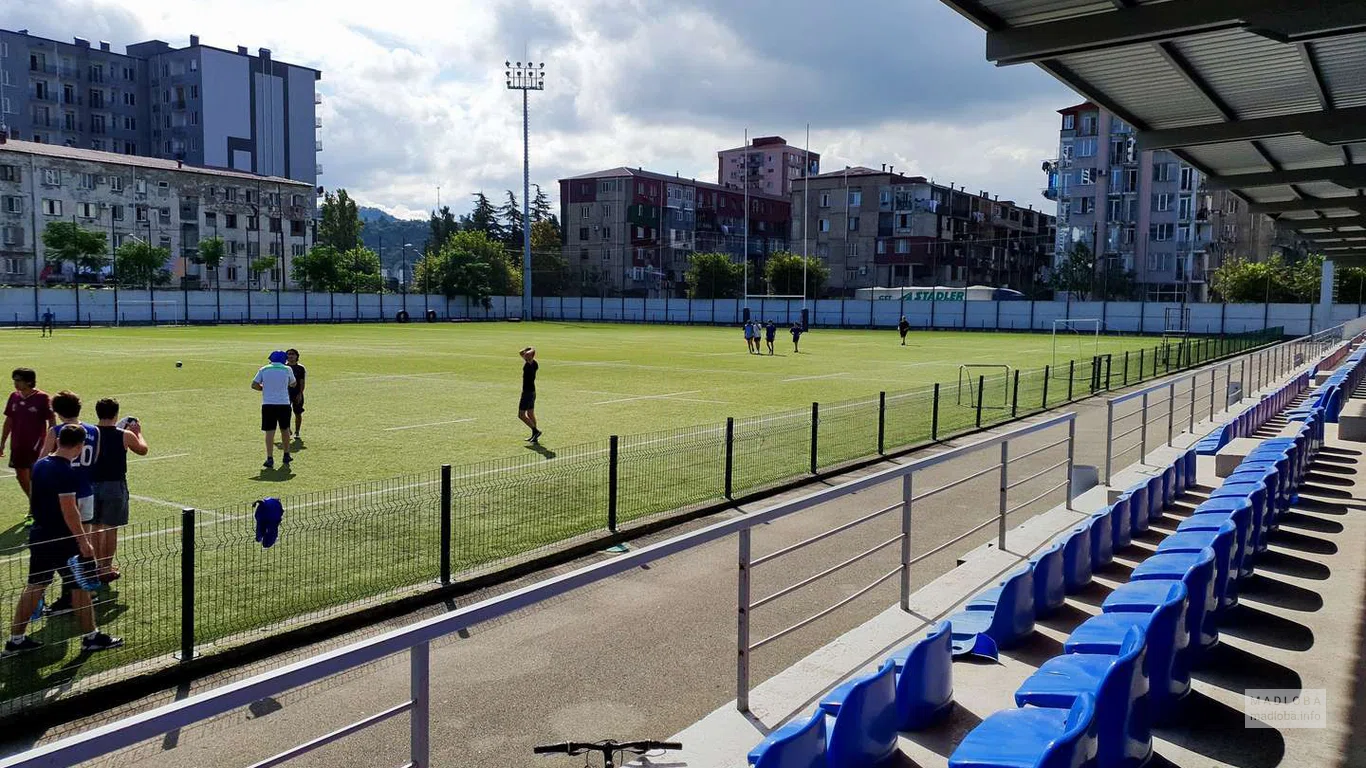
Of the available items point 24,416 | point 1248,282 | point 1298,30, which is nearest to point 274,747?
point 24,416

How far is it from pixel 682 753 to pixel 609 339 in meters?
55.4

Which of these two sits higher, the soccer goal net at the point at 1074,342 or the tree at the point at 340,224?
the tree at the point at 340,224

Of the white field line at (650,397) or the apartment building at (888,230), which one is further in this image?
the apartment building at (888,230)

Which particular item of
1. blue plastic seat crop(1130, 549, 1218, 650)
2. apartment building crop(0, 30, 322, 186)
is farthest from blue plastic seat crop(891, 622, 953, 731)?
apartment building crop(0, 30, 322, 186)

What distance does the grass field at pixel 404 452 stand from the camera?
384 inches

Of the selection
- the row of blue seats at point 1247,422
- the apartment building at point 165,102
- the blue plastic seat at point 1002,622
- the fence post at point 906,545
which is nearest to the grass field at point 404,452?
the fence post at point 906,545

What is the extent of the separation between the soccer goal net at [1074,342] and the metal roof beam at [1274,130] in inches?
920

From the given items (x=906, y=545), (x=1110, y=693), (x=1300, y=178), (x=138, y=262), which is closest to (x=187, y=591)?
(x=906, y=545)

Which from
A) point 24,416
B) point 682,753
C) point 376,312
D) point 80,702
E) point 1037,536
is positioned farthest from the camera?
point 376,312

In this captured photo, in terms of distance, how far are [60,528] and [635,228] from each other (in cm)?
10308

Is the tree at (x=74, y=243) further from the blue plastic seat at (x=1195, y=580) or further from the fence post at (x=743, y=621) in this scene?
the blue plastic seat at (x=1195, y=580)

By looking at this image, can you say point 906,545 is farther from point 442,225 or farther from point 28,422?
point 442,225

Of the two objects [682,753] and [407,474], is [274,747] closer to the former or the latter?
[682,753]

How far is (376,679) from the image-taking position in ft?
24.7
